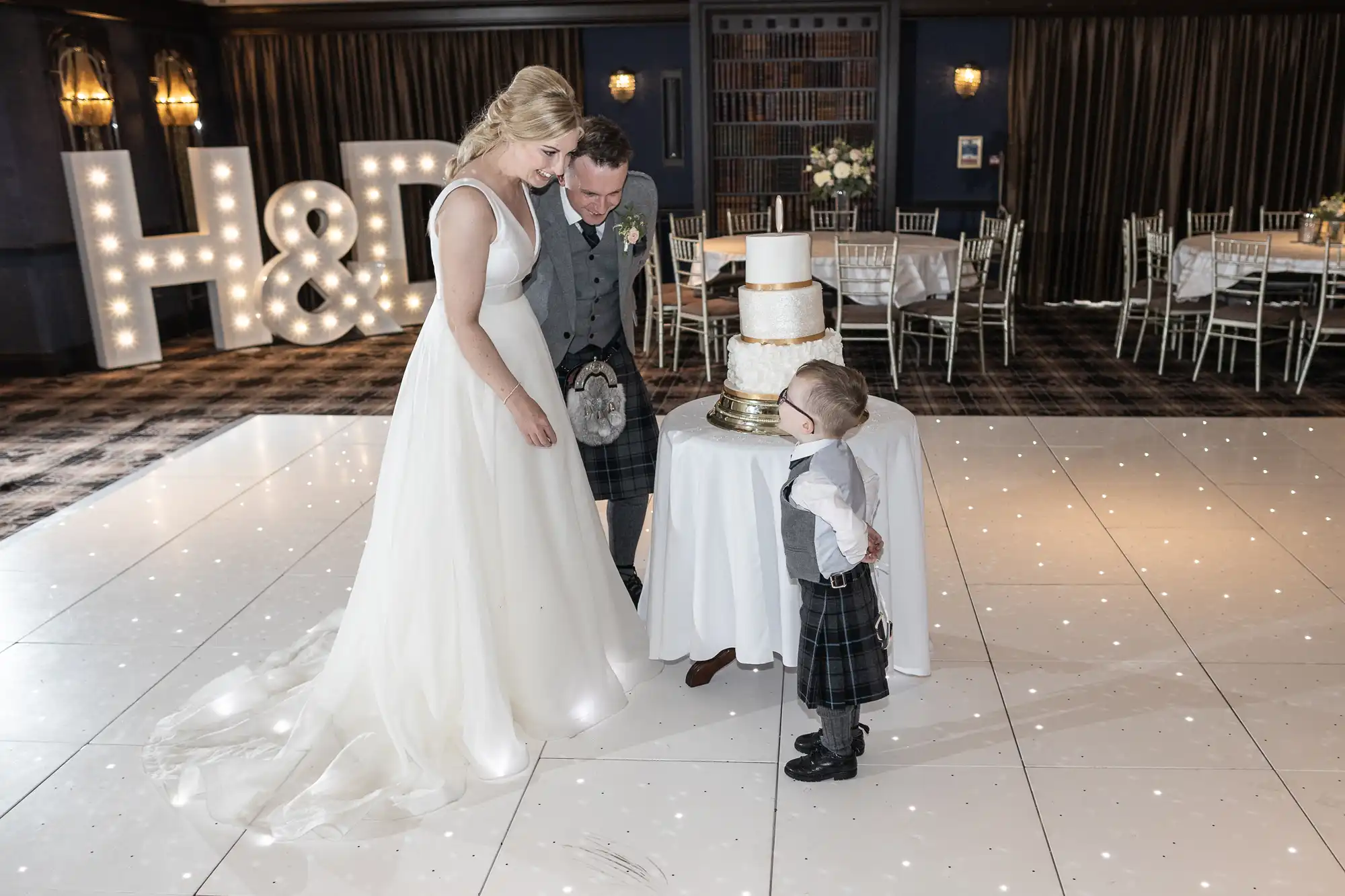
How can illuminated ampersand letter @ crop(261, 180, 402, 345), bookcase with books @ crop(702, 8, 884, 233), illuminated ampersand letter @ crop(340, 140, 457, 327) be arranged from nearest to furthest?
illuminated ampersand letter @ crop(261, 180, 402, 345)
illuminated ampersand letter @ crop(340, 140, 457, 327)
bookcase with books @ crop(702, 8, 884, 233)

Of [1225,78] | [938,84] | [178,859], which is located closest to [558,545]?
[178,859]

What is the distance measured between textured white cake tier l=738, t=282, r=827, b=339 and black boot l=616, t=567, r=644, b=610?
0.96 m

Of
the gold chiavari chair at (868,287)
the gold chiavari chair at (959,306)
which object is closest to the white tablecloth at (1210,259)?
the gold chiavari chair at (959,306)

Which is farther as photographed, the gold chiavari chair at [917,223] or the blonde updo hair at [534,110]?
the gold chiavari chair at [917,223]

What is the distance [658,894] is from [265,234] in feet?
32.2

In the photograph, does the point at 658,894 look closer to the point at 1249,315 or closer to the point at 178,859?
the point at 178,859

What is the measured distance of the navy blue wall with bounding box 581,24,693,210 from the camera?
1051 cm

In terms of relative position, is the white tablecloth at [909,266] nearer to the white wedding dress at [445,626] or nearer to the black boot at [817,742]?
the white wedding dress at [445,626]

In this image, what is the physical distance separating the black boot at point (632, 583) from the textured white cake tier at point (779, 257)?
42.2 inches

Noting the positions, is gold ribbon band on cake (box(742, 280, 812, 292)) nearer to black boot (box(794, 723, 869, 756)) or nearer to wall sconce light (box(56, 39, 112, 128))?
black boot (box(794, 723, 869, 756))

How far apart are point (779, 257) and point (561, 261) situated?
570mm

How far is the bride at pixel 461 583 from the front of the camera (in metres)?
2.60

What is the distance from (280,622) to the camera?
371cm

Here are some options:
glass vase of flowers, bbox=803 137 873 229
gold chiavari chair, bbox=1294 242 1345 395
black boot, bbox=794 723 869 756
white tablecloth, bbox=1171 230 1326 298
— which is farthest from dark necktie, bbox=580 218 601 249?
glass vase of flowers, bbox=803 137 873 229
